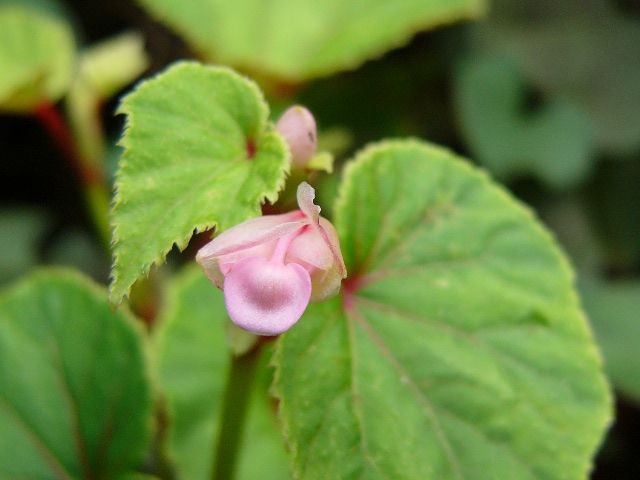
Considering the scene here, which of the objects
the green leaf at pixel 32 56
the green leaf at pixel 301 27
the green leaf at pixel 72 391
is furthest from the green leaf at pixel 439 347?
the green leaf at pixel 32 56

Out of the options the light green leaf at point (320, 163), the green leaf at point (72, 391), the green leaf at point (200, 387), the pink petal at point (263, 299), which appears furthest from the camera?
the green leaf at point (200, 387)

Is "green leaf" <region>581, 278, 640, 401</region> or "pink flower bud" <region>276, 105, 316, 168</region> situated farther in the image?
"green leaf" <region>581, 278, 640, 401</region>

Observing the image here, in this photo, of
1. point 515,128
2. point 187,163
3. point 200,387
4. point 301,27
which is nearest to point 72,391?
point 200,387

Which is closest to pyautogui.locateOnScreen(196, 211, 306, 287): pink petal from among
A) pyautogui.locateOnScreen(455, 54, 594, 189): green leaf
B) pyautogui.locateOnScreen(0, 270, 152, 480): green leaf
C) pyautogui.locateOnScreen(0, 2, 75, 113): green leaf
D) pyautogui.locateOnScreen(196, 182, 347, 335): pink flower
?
pyautogui.locateOnScreen(196, 182, 347, 335): pink flower

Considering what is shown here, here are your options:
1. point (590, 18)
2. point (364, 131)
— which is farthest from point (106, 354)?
point (590, 18)

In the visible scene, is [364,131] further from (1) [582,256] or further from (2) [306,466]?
(2) [306,466]

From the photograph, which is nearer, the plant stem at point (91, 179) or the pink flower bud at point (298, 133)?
the pink flower bud at point (298, 133)

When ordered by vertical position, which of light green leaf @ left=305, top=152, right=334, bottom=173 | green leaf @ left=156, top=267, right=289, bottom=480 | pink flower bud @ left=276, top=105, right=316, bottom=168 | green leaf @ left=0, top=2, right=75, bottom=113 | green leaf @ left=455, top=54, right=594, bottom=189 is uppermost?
pink flower bud @ left=276, top=105, right=316, bottom=168

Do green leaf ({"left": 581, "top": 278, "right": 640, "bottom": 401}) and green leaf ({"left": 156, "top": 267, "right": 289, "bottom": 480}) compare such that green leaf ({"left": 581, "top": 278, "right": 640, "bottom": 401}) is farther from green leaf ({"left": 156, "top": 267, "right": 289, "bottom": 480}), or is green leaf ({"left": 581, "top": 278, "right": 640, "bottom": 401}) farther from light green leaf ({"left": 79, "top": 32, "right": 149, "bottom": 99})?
light green leaf ({"left": 79, "top": 32, "right": 149, "bottom": 99})

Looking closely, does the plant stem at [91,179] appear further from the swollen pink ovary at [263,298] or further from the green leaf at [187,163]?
the swollen pink ovary at [263,298]
